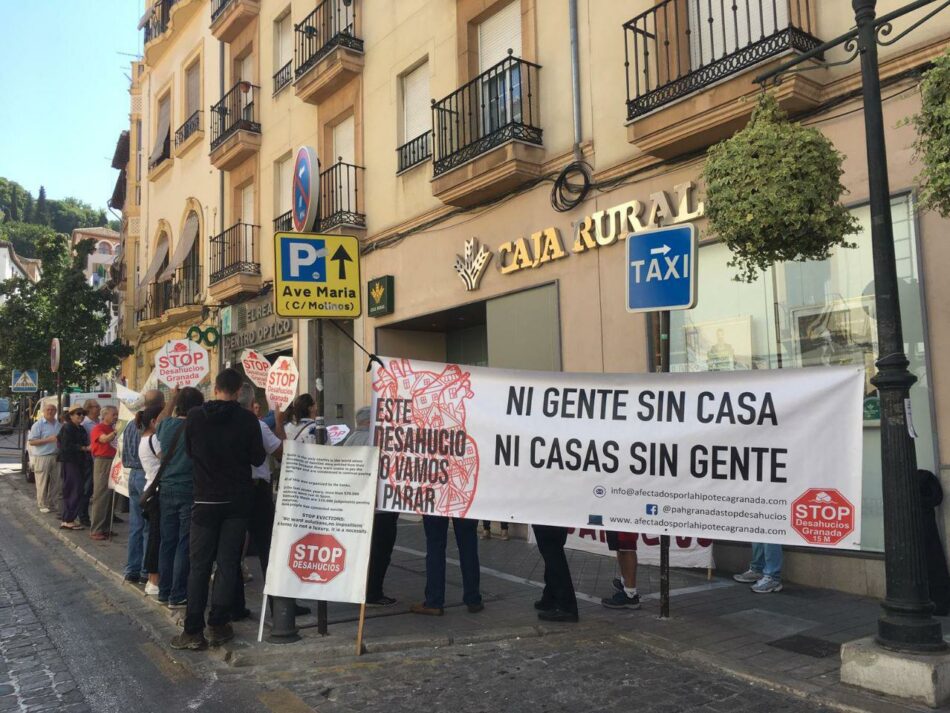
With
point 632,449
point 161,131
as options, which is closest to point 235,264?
A: point 161,131

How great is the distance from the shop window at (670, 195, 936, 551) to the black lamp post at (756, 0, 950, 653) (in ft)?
6.65

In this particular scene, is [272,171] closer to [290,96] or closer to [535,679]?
[290,96]

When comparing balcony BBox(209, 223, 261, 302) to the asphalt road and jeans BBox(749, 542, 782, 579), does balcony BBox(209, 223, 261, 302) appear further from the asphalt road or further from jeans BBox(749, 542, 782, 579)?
jeans BBox(749, 542, 782, 579)

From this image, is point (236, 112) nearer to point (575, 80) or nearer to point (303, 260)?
point (575, 80)

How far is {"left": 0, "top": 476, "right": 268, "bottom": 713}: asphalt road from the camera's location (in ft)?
14.7

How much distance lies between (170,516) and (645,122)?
19.3 ft

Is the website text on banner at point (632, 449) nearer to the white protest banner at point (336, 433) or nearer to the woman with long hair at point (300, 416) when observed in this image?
the woman with long hair at point (300, 416)

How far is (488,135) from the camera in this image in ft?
33.8

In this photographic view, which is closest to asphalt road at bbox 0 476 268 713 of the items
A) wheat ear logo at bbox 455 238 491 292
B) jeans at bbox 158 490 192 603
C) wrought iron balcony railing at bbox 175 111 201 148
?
jeans at bbox 158 490 192 603

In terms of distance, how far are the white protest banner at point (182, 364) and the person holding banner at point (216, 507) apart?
235 inches

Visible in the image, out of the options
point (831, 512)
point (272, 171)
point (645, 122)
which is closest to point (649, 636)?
point (831, 512)

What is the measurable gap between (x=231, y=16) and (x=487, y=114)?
32.5 ft

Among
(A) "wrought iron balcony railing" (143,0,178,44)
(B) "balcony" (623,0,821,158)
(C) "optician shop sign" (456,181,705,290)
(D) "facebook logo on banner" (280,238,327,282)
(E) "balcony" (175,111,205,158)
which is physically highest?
(A) "wrought iron balcony railing" (143,0,178,44)

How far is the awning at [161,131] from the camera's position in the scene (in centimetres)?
2338
